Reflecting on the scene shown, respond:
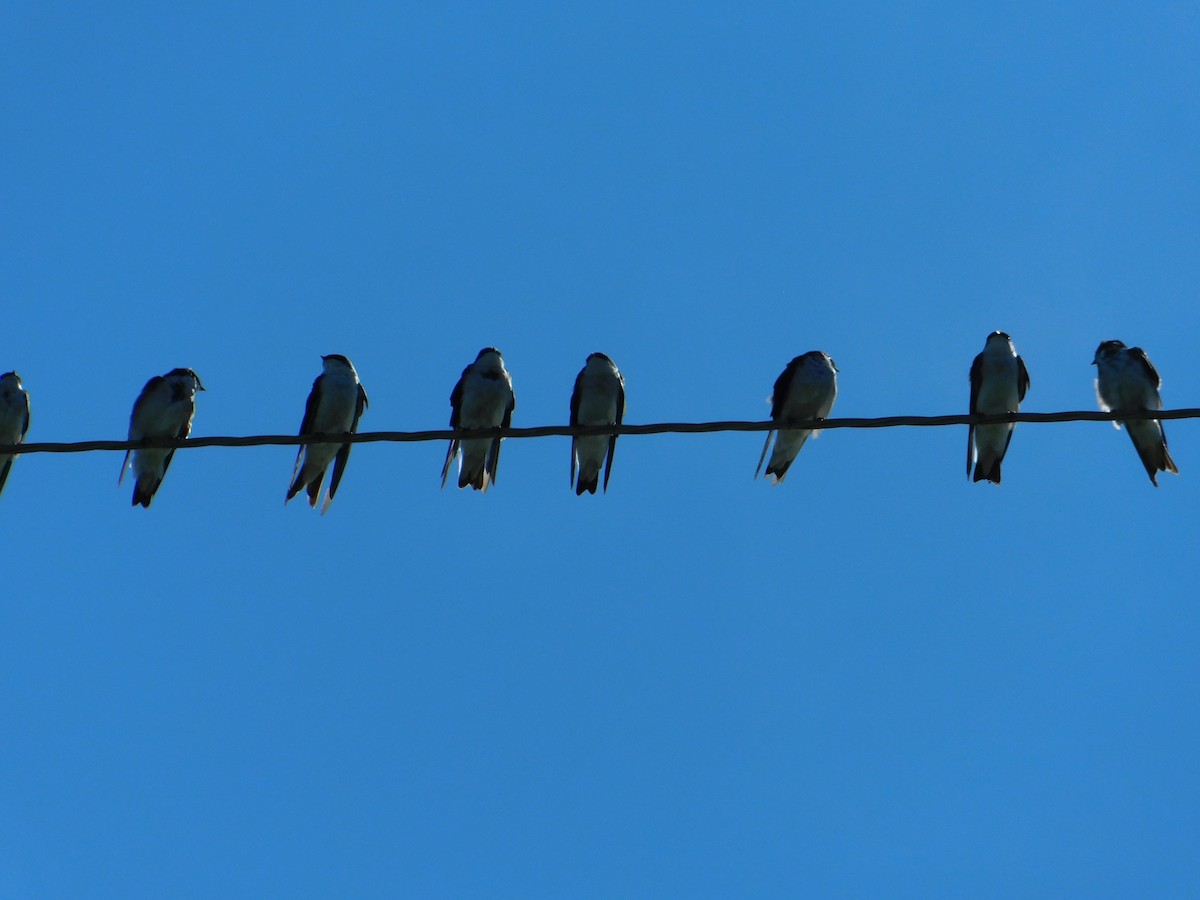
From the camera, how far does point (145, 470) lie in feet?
33.0

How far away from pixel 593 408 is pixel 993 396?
9.74 feet

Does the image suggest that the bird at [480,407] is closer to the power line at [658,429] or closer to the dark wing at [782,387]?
the dark wing at [782,387]

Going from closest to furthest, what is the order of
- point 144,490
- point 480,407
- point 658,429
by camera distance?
point 658,429, point 144,490, point 480,407

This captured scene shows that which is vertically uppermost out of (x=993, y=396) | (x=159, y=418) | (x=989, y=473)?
(x=993, y=396)

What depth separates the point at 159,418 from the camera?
10.3 m

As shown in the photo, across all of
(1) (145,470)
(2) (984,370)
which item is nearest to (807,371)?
(2) (984,370)

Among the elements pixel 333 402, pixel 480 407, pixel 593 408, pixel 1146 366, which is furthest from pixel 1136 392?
pixel 333 402

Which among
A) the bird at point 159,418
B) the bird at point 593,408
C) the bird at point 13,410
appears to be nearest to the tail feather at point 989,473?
the bird at point 593,408

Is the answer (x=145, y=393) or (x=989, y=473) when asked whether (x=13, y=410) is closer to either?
(x=145, y=393)

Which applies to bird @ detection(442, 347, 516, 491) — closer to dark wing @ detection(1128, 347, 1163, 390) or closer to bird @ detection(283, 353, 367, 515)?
bird @ detection(283, 353, 367, 515)

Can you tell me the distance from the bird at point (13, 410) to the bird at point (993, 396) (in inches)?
284

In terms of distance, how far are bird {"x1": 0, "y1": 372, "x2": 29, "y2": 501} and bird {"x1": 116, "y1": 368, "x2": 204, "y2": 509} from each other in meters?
1.09

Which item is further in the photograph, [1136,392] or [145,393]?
[145,393]

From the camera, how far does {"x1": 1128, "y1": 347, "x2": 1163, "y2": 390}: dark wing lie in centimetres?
988
